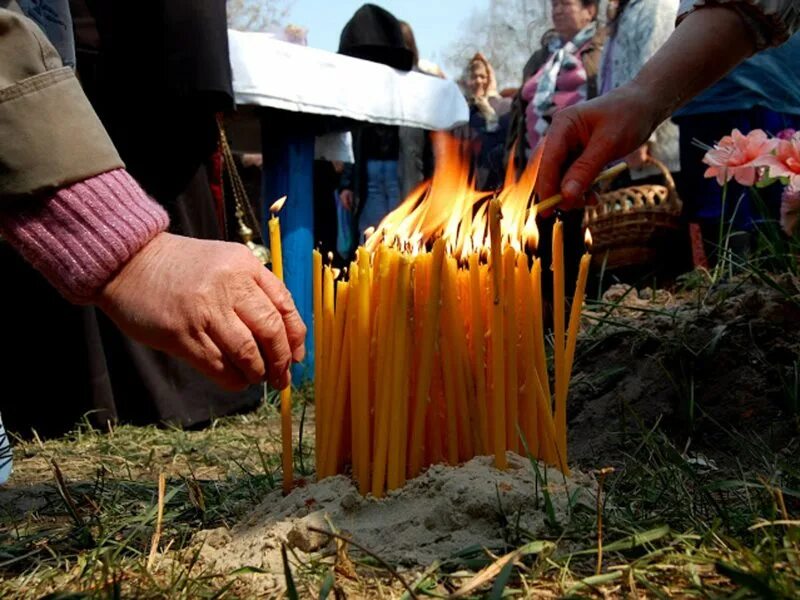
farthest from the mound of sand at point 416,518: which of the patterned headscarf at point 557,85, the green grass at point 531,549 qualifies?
the patterned headscarf at point 557,85

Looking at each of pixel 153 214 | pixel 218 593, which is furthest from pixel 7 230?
pixel 218 593

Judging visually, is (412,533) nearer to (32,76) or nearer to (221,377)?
(221,377)

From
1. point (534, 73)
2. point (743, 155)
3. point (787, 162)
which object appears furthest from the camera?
point (534, 73)

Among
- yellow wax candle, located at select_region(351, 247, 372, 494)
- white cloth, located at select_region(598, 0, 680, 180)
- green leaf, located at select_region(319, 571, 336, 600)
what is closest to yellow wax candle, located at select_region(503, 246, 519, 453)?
yellow wax candle, located at select_region(351, 247, 372, 494)

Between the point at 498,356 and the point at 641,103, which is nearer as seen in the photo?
the point at 498,356

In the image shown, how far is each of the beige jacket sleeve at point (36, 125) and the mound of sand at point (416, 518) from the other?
2.00ft

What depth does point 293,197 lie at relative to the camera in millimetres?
4086

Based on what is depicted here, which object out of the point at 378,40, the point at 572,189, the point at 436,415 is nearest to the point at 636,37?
the point at 378,40

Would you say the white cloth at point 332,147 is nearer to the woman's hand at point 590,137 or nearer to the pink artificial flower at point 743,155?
the pink artificial flower at point 743,155

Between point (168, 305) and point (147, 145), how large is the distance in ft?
7.04

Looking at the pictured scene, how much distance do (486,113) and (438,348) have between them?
17.3ft

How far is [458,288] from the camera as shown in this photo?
59.8 inches

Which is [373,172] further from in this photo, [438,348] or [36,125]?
[36,125]

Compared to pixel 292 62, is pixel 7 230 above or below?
below
